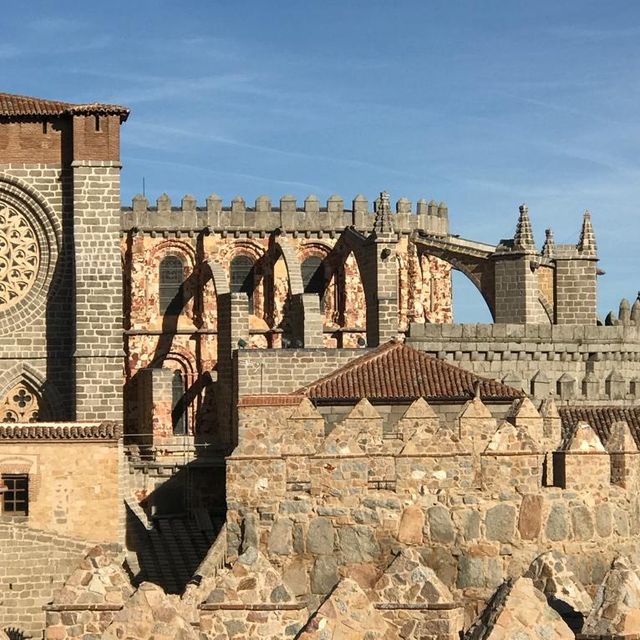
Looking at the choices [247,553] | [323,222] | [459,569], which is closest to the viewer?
[247,553]

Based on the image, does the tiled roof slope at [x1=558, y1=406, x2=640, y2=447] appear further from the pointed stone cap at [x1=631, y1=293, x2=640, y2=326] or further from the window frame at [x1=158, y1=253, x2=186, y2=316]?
the window frame at [x1=158, y1=253, x2=186, y2=316]

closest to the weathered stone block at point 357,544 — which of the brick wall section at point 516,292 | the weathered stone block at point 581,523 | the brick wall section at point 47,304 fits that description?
the weathered stone block at point 581,523

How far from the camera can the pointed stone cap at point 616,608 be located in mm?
12867

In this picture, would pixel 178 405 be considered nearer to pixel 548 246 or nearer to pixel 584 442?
pixel 548 246

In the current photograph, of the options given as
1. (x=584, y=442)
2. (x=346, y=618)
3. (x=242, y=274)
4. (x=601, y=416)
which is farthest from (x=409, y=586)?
(x=242, y=274)

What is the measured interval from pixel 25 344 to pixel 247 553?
2891 cm

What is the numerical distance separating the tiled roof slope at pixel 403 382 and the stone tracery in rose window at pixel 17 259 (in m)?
9.64

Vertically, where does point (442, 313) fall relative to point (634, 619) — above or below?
above

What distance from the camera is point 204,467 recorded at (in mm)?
39969

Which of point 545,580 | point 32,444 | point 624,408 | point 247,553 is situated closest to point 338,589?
point 247,553

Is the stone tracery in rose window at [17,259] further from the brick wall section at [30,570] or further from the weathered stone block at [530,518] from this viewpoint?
the weathered stone block at [530,518]

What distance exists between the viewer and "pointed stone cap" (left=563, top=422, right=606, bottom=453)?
64.0 ft

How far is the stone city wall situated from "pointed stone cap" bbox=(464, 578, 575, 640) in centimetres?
605

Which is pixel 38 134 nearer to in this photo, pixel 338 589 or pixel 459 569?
pixel 459 569
